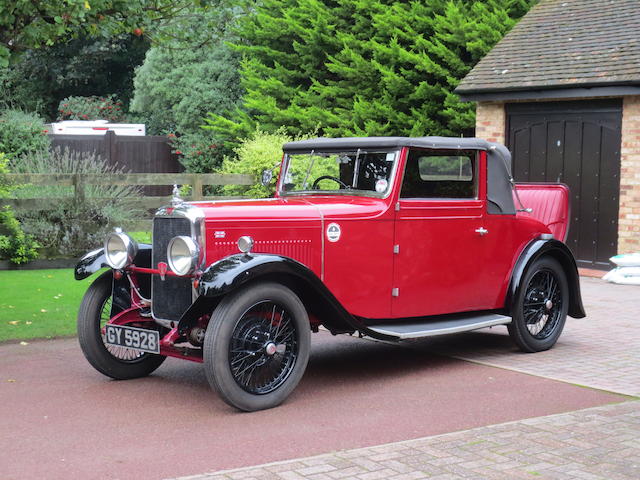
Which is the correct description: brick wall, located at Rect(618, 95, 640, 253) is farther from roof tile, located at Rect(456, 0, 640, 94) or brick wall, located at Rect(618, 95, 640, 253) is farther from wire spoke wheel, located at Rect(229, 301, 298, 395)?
wire spoke wheel, located at Rect(229, 301, 298, 395)

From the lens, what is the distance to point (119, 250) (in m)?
6.78

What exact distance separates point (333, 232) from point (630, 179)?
27.1 ft

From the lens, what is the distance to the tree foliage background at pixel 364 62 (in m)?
19.0

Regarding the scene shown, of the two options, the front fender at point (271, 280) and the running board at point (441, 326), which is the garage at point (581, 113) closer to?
the running board at point (441, 326)

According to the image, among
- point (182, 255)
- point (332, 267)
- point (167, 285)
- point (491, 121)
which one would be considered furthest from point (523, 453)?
point (491, 121)

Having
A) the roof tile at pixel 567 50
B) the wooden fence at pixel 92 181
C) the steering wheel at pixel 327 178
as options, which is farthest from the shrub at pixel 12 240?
the roof tile at pixel 567 50

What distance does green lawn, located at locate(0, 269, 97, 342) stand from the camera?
340 inches

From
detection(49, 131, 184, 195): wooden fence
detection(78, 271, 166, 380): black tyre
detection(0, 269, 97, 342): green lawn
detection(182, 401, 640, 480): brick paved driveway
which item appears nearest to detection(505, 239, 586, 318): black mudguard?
detection(182, 401, 640, 480): brick paved driveway

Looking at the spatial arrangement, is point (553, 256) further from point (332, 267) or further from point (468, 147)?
point (332, 267)

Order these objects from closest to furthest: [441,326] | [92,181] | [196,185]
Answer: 1. [441,326]
2. [92,181]
3. [196,185]

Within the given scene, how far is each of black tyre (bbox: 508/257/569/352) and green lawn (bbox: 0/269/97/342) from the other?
424cm

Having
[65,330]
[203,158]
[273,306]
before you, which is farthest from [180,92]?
[273,306]

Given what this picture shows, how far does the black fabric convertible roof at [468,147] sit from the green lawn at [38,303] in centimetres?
297

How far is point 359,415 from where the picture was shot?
5930mm
